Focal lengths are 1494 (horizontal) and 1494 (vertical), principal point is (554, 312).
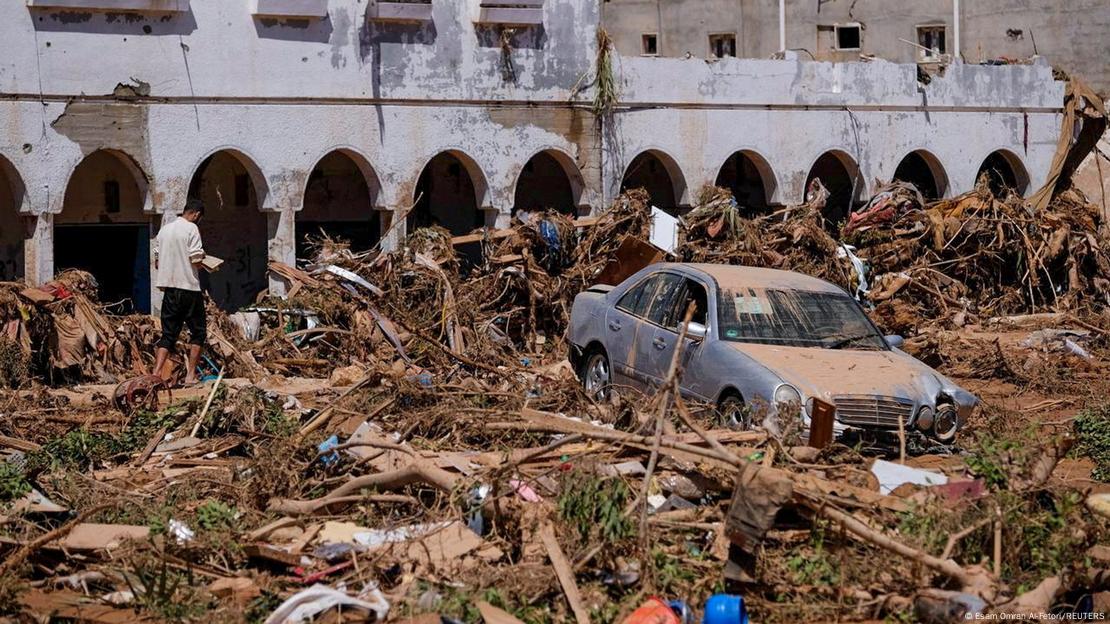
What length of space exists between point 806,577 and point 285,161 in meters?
14.6

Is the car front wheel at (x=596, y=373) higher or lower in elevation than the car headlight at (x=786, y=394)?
lower

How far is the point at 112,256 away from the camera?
22.2 m

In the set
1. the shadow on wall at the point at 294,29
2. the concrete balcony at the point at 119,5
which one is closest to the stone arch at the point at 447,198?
the shadow on wall at the point at 294,29

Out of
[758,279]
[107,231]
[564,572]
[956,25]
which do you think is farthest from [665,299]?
[956,25]

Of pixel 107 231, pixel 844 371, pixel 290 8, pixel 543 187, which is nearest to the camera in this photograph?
pixel 844 371

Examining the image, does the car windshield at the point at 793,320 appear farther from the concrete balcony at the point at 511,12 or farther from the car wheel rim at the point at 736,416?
the concrete balcony at the point at 511,12

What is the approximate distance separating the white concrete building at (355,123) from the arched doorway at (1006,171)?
6.83 feet

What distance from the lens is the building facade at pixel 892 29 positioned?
→ 112 ft

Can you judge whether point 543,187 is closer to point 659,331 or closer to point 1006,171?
point 1006,171

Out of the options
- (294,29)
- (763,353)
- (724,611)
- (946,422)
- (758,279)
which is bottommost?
(724,611)

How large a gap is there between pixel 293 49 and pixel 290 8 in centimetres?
61

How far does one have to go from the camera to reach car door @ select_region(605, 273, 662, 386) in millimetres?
12875

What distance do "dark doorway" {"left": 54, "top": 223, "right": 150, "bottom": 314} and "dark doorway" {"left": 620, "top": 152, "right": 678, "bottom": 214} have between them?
8676mm

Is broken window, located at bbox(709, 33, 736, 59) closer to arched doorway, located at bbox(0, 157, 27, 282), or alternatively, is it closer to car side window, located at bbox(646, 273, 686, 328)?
arched doorway, located at bbox(0, 157, 27, 282)
